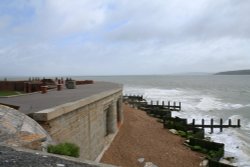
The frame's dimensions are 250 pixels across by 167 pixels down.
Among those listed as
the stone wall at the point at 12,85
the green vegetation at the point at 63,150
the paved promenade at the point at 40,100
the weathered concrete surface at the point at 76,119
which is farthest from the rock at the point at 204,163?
the stone wall at the point at 12,85

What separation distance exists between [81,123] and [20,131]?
451 centimetres

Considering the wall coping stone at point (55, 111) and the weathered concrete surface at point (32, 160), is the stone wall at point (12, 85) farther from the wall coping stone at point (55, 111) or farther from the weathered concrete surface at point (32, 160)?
the weathered concrete surface at point (32, 160)

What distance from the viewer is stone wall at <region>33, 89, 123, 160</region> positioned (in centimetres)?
954

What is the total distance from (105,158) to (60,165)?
9464 millimetres

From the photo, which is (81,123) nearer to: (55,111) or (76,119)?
(76,119)

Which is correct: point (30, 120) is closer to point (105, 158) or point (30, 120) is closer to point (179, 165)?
point (105, 158)

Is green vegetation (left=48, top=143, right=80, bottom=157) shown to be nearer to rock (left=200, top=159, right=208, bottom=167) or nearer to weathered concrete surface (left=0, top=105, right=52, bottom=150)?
weathered concrete surface (left=0, top=105, right=52, bottom=150)

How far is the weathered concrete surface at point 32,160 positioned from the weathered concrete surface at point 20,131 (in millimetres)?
867

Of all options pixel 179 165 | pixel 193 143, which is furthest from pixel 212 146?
pixel 179 165

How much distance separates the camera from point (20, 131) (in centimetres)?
764

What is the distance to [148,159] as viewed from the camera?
1625cm

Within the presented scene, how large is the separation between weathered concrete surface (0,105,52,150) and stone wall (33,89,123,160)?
0.70m

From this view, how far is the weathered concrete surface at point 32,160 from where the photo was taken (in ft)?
17.9

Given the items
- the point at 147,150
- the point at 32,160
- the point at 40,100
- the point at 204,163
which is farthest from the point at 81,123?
the point at 204,163
